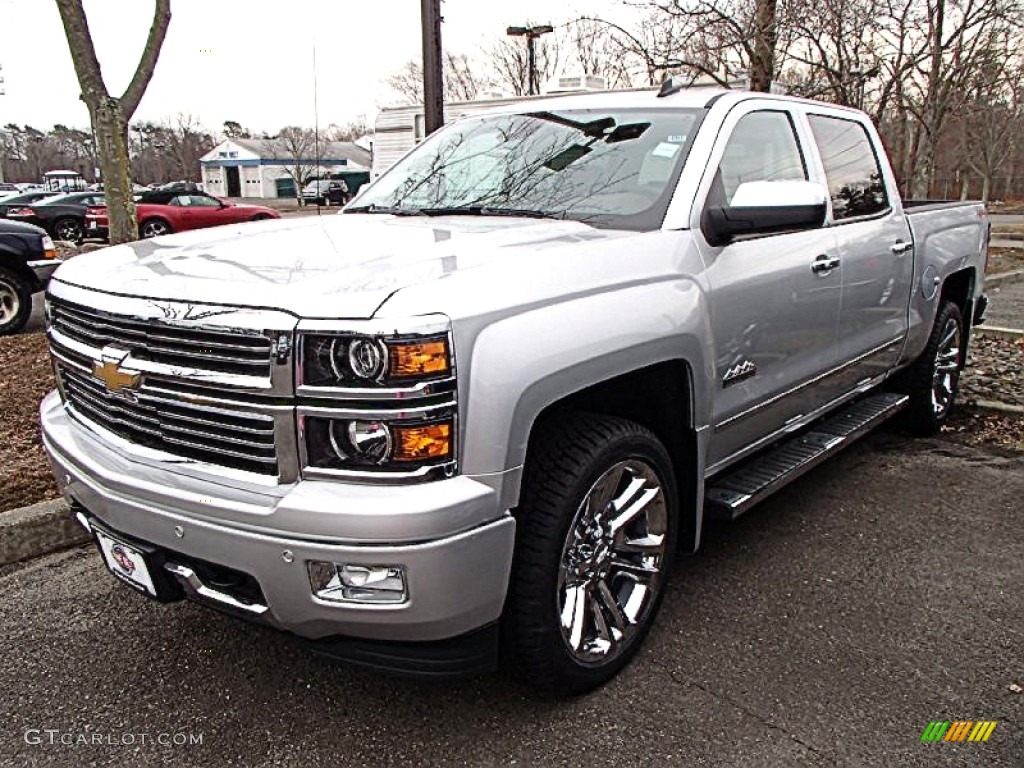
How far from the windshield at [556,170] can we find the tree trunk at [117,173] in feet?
16.2

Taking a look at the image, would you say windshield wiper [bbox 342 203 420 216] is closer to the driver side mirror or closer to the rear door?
the driver side mirror

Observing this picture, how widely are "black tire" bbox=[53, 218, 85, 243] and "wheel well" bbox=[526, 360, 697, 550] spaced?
24740 millimetres

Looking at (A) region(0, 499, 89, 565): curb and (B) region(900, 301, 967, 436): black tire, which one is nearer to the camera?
(A) region(0, 499, 89, 565): curb

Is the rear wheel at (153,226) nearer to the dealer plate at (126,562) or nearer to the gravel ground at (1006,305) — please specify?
the gravel ground at (1006,305)

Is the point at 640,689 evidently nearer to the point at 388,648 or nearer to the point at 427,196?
the point at 388,648

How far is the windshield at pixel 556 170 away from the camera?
10.3 feet

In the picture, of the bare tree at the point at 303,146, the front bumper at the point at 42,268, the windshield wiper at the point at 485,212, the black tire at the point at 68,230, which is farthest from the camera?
the bare tree at the point at 303,146

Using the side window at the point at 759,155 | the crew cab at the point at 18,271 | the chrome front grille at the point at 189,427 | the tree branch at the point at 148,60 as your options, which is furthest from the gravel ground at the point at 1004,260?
the chrome front grille at the point at 189,427

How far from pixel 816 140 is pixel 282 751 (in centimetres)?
338

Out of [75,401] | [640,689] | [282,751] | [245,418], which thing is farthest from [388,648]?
[75,401]

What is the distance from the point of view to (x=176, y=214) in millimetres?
20906

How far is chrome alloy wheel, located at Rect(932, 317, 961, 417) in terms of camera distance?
5238mm

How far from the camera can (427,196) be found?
374 cm

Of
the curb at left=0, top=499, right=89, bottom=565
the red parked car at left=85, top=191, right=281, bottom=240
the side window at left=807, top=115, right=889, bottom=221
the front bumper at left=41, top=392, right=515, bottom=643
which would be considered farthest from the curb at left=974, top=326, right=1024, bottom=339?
the red parked car at left=85, top=191, right=281, bottom=240
